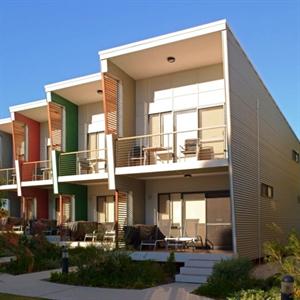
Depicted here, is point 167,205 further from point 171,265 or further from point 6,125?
point 6,125

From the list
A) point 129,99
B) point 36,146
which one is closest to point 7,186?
point 36,146

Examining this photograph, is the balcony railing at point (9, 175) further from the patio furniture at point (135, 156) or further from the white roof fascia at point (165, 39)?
the white roof fascia at point (165, 39)

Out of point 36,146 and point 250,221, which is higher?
point 36,146

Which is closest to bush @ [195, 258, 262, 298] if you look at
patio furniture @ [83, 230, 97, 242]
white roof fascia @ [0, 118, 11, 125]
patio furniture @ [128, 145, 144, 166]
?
patio furniture @ [128, 145, 144, 166]

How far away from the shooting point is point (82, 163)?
69.9ft

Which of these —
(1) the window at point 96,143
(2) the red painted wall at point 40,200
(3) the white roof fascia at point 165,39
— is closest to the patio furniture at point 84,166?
(1) the window at point 96,143

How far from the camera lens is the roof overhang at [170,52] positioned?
1616cm

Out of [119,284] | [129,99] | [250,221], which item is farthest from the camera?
[129,99]

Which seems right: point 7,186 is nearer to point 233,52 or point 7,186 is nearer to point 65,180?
point 65,180

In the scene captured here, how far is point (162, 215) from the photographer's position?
19.7 meters

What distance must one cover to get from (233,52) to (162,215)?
7.30m

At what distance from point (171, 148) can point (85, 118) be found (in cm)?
590

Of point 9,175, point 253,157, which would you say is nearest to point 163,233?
point 253,157

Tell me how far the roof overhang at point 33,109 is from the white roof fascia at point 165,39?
6446mm
